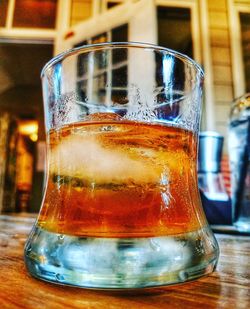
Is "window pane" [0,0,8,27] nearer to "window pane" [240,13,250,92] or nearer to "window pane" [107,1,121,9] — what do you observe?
"window pane" [107,1,121,9]

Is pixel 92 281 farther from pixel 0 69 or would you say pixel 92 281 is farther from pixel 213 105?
pixel 0 69

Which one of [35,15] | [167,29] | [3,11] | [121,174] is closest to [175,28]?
[167,29]

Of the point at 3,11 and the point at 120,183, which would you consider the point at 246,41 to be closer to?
the point at 3,11

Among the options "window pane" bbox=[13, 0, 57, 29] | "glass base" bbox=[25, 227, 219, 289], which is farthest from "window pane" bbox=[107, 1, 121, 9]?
"glass base" bbox=[25, 227, 219, 289]

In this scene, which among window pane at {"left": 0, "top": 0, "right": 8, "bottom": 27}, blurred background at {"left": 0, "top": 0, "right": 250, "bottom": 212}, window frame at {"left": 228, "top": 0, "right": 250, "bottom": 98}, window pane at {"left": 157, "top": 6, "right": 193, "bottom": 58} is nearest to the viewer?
blurred background at {"left": 0, "top": 0, "right": 250, "bottom": 212}

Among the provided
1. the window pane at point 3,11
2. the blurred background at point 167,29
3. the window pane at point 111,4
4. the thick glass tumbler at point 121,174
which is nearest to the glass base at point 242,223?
the thick glass tumbler at point 121,174

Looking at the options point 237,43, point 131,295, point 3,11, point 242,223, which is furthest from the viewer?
point 3,11

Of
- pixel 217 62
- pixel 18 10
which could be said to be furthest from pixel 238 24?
pixel 18 10

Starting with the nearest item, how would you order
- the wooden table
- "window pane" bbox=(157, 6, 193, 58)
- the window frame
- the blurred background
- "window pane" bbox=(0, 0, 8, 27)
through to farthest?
the wooden table, the blurred background, the window frame, "window pane" bbox=(157, 6, 193, 58), "window pane" bbox=(0, 0, 8, 27)
